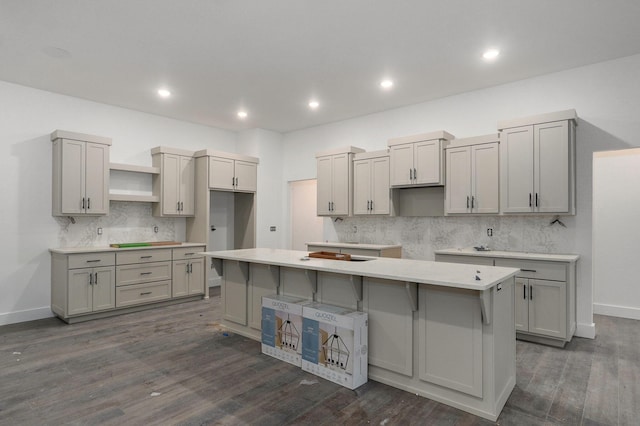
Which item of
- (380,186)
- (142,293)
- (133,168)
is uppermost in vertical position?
(133,168)

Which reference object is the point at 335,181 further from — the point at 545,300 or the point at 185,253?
the point at 545,300

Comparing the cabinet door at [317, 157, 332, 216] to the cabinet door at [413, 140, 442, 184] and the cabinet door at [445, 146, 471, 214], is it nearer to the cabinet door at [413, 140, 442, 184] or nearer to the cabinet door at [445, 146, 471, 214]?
the cabinet door at [413, 140, 442, 184]

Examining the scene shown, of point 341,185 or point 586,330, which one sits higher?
point 341,185

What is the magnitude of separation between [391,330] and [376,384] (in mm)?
451

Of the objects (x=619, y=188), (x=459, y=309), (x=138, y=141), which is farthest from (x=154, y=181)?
(x=619, y=188)

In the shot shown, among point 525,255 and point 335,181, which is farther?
point 335,181

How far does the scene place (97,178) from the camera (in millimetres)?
5008

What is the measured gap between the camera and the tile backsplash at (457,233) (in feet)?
14.0

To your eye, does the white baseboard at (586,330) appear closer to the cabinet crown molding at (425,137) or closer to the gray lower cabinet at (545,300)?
the gray lower cabinet at (545,300)

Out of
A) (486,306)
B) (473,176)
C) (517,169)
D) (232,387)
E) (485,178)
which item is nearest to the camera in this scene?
(486,306)

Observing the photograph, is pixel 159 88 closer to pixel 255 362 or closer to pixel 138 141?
pixel 138 141

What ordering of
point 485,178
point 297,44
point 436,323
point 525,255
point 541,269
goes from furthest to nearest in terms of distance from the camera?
point 485,178 → point 525,255 → point 541,269 → point 297,44 → point 436,323

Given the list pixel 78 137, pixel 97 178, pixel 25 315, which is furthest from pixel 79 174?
pixel 25 315

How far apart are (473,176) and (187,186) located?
4473mm
